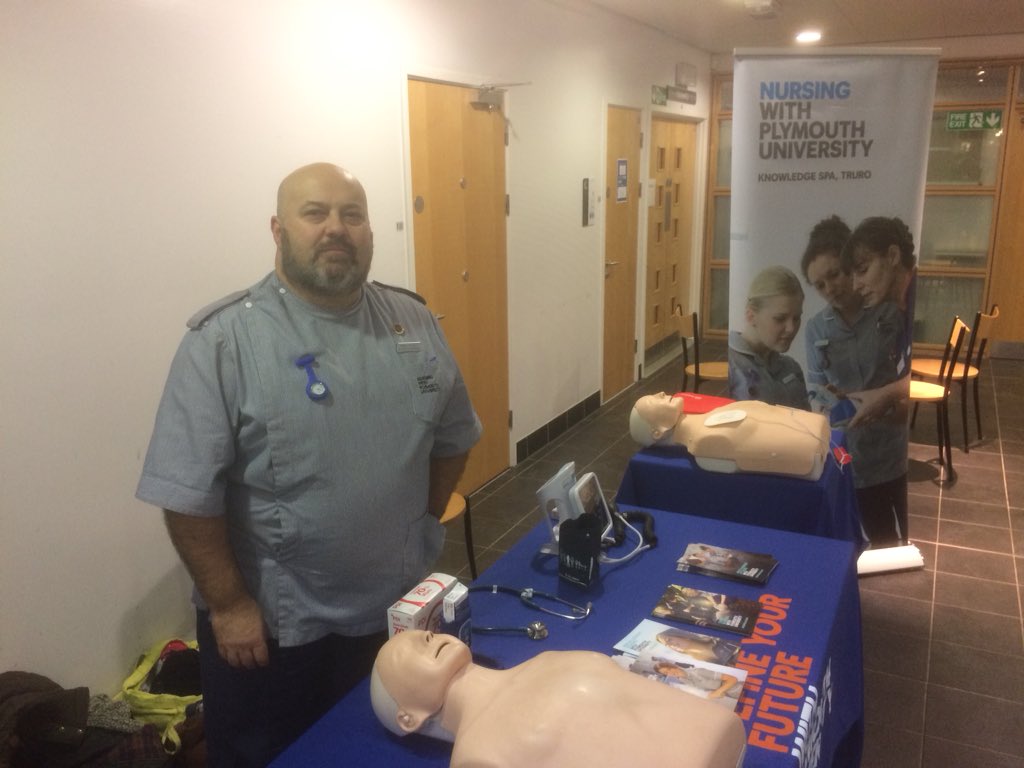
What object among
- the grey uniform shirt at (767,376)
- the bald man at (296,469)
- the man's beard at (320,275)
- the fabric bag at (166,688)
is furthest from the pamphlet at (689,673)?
the grey uniform shirt at (767,376)

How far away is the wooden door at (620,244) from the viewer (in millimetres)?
5320

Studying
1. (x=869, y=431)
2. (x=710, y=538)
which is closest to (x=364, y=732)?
(x=710, y=538)

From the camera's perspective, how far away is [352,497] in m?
1.52

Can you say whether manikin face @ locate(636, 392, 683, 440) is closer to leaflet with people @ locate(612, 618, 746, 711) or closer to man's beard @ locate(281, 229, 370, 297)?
leaflet with people @ locate(612, 618, 746, 711)

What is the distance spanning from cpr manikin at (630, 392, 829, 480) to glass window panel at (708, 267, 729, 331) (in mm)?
5500

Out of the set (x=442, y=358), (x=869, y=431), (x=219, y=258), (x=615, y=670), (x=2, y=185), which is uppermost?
(x=2, y=185)

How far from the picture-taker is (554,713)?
38.7 inches

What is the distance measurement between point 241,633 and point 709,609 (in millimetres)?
883

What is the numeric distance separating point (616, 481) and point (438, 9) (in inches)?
92.9

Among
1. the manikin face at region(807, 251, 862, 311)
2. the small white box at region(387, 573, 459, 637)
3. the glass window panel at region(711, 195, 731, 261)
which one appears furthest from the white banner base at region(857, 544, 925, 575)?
the glass window panel at region(711, 195, 731, 261)

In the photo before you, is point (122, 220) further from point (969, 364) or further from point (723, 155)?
point (723, 155)

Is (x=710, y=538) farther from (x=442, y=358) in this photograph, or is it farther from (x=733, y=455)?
(x=442, y=358)

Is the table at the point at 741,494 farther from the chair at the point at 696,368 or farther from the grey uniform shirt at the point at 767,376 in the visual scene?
the chair at the point at 696,368

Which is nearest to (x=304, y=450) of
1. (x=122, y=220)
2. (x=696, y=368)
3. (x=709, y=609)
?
(x=709, y=609)
